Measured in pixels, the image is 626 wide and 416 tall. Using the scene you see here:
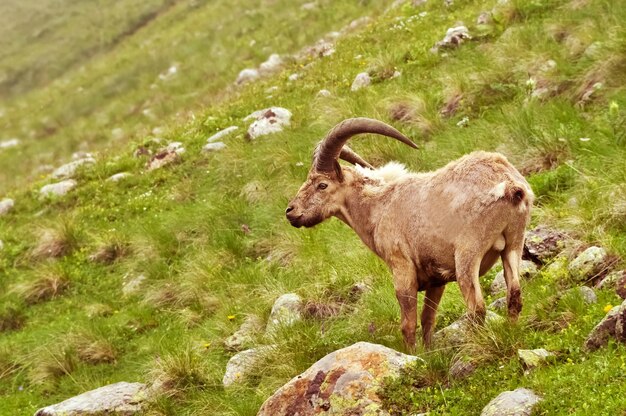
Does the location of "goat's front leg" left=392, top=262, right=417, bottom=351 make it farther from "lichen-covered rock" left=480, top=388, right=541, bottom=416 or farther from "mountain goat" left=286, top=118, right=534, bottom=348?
"lichen-covered rock" left=480, top=388, right=541, bottom=416

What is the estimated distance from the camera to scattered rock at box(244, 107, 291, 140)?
15.9 metres

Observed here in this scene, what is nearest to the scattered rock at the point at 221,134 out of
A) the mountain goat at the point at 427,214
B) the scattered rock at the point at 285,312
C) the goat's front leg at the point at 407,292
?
the scattered rock at the point at 285,312

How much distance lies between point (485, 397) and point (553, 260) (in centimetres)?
256

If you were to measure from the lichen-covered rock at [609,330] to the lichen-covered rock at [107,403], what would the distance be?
191 inches

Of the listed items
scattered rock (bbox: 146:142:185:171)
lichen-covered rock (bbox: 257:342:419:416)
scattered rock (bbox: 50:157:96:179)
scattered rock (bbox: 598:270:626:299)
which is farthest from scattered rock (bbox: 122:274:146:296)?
scattered rock (bbox: 598:270:626:299)

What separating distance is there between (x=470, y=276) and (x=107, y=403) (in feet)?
15.1

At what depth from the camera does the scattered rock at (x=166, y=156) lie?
16.9m

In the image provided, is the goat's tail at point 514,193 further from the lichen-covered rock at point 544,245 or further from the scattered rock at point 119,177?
the scattered rock at point 119,177

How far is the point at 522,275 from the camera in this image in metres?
7.69

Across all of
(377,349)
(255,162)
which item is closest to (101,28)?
(255,162)

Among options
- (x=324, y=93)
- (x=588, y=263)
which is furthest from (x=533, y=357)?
(x=324, y=93)

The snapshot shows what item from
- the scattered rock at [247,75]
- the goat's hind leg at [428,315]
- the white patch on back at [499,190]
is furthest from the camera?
the scattered rock at [247,75]

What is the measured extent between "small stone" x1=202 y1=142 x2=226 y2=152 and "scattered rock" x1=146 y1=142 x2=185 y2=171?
2.05ft

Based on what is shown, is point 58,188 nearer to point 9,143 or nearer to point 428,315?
point 428,315
